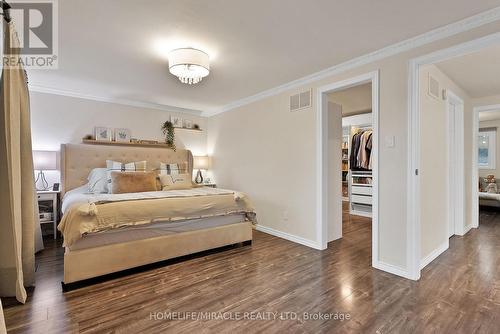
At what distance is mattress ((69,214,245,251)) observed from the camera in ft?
7.33

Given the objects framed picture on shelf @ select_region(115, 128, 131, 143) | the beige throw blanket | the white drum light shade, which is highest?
the white drum light shade

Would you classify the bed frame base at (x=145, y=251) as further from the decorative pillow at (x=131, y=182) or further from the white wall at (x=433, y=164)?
the white wall at (x=433, y=164)

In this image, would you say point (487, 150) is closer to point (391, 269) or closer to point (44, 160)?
point (391, 269)

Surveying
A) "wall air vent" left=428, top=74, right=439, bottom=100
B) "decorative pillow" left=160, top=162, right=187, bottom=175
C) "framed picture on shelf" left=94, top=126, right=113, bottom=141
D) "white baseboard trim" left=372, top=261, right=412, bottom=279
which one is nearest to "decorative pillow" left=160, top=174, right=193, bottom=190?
"decorative pillow" left=160, top=162, right=187, bottom=175

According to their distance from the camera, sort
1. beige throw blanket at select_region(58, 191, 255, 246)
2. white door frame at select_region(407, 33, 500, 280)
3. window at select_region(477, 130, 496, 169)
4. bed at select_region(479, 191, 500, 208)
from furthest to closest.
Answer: window at select_region(477, 130, 496, 169)
bed at select_region(479, 191, 500, 208)
white door frame at select_region(407, 33, 500, 280)
beige throw blanket at select_region(58, 191, 255, 246)

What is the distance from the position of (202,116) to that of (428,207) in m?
4.44

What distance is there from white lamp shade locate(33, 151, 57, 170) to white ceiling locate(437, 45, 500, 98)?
17.3 feet

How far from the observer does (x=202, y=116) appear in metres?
5.49

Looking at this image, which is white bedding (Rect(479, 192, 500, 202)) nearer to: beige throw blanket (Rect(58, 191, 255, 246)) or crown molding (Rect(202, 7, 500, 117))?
crown molding (Rect(202, 7, 500, 117))

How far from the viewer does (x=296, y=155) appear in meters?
3.53

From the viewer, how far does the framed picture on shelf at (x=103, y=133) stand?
13.8 feet

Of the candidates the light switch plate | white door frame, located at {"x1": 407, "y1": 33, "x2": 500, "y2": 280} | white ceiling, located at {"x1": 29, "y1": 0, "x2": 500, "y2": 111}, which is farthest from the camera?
the light switch plate

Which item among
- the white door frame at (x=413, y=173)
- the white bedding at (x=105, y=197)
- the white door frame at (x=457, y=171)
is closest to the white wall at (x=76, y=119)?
the white bedding at (x=105, y=197)

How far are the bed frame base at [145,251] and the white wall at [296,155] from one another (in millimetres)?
856
